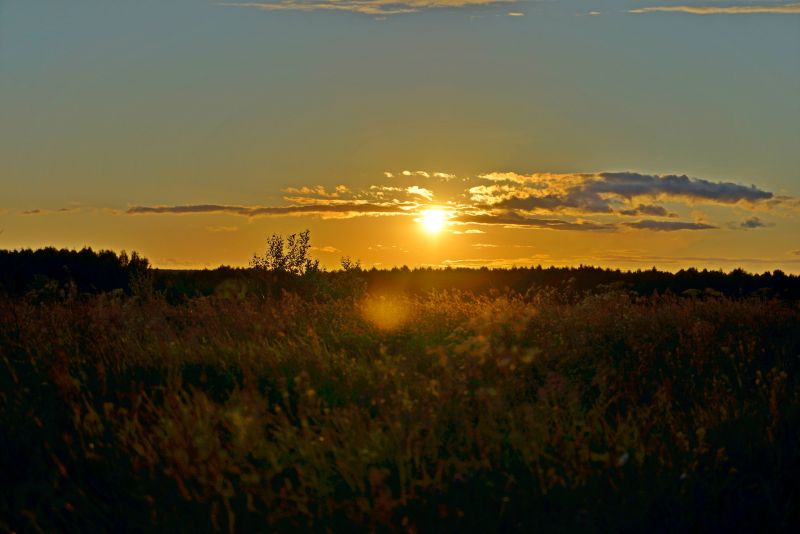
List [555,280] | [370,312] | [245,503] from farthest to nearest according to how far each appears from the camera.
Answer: [555,280]
[370,312]
[245,503]

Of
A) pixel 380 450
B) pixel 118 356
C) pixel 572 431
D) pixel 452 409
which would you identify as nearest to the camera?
pixel 380 450

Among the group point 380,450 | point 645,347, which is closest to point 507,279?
point 645,347

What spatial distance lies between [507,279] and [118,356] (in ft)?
87.7

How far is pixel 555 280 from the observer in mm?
32094

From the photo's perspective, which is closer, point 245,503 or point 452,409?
point 245,503

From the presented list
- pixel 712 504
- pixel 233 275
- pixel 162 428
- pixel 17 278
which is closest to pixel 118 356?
pixel 162 428

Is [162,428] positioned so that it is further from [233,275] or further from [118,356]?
[233,275]

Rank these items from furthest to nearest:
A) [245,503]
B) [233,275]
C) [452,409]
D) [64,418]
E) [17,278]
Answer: [233,275] < [17,278] < [64,418] < [452,409] < [245,503]

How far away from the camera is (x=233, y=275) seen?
28.5 metres

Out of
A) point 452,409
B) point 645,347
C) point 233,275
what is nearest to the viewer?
point 452,409

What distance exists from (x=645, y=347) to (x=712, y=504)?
5435 millimetres

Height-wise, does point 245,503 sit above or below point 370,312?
below

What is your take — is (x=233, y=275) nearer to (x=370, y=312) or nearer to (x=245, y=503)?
(x=370, y=312)

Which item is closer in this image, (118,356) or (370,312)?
(118,356)
